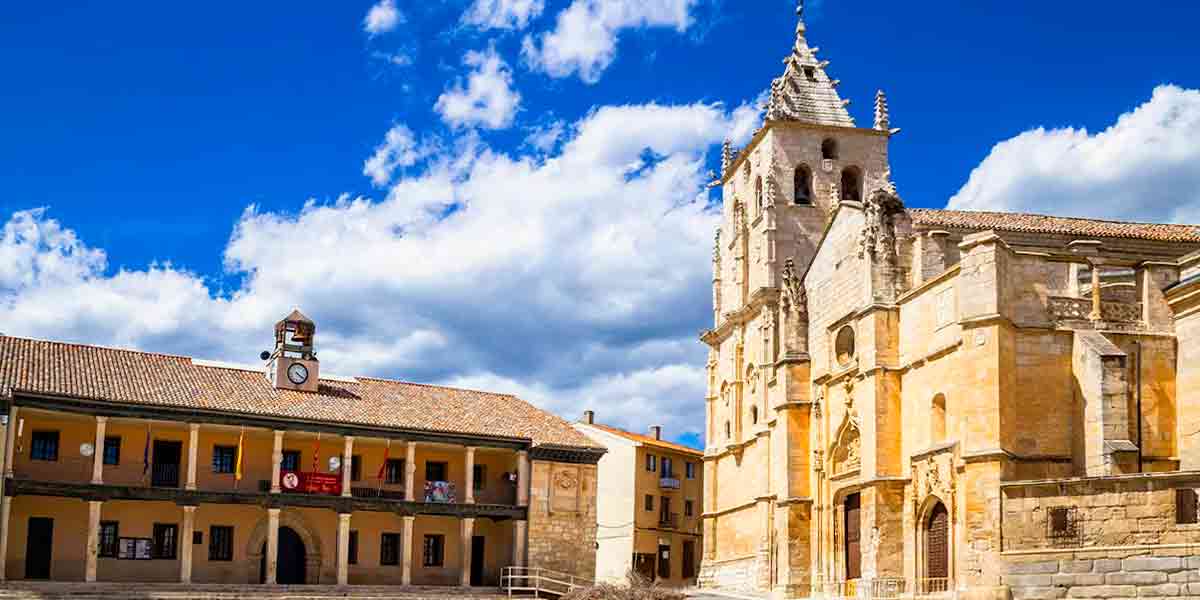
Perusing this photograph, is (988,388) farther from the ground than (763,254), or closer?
closer

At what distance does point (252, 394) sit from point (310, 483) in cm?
355

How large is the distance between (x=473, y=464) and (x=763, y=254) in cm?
1406

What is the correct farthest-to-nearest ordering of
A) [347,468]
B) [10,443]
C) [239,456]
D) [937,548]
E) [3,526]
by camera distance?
[347,468] < [239,456] < [10,443] < [3,526] < [937,548]

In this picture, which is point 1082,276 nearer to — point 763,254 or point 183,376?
point 763,254

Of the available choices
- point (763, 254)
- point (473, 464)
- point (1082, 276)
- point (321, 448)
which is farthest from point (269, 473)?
point (1082, 276)

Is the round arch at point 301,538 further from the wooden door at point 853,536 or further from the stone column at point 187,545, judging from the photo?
the wooden door at point 853,536

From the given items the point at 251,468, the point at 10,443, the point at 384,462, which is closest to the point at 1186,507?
the point at 384,462

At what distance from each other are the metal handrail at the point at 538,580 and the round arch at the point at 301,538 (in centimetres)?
625

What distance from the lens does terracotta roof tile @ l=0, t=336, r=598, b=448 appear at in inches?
1690

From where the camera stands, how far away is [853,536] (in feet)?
141

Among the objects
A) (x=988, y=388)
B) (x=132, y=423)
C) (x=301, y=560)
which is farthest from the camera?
(x=301, y=560)

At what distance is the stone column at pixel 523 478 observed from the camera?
49.2 m

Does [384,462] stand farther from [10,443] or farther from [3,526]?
[3,526]

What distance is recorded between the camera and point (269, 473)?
46.5 metres
